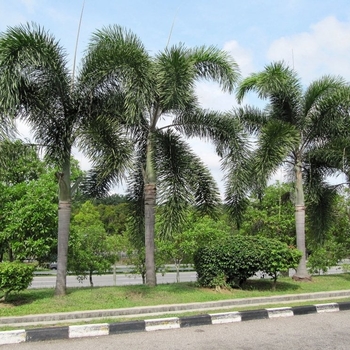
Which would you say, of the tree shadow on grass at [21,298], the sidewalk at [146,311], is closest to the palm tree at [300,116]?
the sidewalk at [146,311]

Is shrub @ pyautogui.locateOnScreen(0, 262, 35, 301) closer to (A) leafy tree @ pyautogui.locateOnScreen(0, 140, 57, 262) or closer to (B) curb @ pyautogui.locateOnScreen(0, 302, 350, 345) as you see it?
(B) curb @ pyautogui.locateOnScreen(0, 302, 350, 345)

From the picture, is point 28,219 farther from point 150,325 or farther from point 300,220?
point 300,220

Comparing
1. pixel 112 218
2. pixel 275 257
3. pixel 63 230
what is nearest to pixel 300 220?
pixel 275 257

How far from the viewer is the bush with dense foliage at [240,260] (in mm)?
10305

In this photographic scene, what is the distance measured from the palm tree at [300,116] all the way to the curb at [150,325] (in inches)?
187

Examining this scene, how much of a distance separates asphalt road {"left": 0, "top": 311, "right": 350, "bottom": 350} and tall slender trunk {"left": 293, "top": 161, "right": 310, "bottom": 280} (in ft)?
19.2

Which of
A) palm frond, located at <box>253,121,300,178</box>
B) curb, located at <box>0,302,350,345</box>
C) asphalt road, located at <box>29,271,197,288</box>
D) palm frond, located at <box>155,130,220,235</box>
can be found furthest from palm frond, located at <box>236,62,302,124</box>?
asphalt road, located at <box>29,271,197,288</box>

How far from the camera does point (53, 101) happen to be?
9570mm

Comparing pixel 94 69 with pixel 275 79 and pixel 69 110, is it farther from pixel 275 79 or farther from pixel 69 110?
pixel 275 79

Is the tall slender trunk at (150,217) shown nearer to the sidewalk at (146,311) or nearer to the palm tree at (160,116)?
the palm tree at (160,116)

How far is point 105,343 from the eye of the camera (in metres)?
5.88

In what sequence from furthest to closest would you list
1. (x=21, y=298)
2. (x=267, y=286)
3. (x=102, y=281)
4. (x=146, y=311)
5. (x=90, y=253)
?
(x=102, y=281)
(x=90, y=253)
(x=267, y=286)
(x=21, y=298)
(x=146, y=311)

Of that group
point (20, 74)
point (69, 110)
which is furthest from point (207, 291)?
point (20, 74)

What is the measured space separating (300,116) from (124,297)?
8086mm
